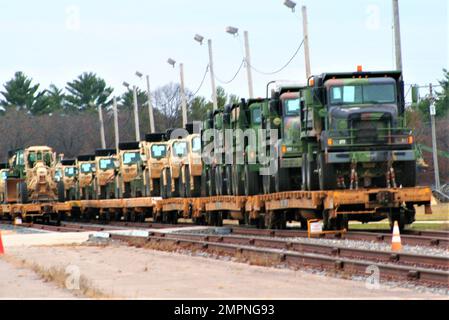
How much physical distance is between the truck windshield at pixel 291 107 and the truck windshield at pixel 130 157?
85.8 ft

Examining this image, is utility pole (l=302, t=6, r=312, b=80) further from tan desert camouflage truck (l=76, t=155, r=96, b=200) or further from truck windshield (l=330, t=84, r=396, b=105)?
tan desert camouflage truck (l=76, t=155, r=96, b=200)

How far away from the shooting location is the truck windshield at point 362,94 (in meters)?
28.4

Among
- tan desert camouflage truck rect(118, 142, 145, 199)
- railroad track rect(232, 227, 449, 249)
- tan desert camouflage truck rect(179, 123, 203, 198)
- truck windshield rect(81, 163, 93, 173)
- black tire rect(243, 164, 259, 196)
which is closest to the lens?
railroad track rect(232, 227, 449, 249)

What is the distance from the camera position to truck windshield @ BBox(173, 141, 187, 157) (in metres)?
45.6

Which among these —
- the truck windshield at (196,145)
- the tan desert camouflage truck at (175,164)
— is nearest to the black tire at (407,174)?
the truck windshield at (196,145)

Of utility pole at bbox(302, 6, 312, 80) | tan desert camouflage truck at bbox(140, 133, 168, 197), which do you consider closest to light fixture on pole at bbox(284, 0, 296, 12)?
utility pole at bbox(302, 6, 312, 80)

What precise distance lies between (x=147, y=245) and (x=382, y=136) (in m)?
6.26

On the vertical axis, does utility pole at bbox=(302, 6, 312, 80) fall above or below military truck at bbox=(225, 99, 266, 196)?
above

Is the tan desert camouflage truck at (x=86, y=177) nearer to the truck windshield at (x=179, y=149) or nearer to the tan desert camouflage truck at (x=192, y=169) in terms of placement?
the truck windshield at (x=179, y=149)

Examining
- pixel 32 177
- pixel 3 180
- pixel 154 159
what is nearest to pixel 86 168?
pixel 3 180

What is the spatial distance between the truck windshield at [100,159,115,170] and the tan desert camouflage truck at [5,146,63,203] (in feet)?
14.2

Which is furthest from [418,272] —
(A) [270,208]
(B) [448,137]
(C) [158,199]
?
(B) [448,137]

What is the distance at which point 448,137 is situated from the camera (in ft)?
334

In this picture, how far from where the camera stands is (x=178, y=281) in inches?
728
